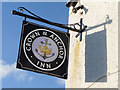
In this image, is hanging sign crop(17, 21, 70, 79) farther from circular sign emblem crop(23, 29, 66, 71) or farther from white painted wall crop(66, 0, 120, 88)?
white painted wall crop(66, 0, 120, 88)

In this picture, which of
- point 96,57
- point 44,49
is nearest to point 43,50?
point 44,49

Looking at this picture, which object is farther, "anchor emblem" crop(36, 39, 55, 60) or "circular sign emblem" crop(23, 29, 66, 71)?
"anchor emblem" crop(36, 39, 55, 60)

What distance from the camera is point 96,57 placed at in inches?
184

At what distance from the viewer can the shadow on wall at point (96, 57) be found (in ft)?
14.7

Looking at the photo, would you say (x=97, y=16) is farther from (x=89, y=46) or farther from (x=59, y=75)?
(x=59, y=75)

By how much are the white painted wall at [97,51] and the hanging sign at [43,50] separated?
0.44m

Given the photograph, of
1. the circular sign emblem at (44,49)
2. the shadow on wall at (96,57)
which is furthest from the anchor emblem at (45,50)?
the shadow on wall at (96,57)

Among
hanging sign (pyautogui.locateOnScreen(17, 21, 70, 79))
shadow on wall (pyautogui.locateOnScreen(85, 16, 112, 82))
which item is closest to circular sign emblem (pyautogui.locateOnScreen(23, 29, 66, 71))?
hanging sign (pyautogui.locateOnScreen(17, 21, 70, 79))

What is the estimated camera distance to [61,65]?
15.1 ft

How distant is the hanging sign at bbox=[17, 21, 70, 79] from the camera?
171 inches

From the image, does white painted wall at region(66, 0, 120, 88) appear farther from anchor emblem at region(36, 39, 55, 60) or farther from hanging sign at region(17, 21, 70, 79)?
anchor emblem at region(36, 39, 55, 60)

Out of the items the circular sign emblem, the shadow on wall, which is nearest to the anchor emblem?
the circular sign emblem

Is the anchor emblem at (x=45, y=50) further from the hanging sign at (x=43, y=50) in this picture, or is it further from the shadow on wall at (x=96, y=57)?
the shadow on wall at (x=96, y=57)

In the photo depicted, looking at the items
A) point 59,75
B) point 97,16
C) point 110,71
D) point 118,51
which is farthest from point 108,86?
point 97,16
